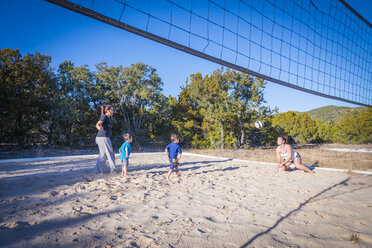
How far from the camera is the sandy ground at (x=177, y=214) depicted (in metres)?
1.49

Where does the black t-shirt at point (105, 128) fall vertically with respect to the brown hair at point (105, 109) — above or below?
below

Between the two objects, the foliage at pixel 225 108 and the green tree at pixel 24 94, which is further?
the foliage at pixel 225 108

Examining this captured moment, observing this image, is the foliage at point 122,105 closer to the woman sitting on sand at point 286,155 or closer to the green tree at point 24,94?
the green tree at point 24,94

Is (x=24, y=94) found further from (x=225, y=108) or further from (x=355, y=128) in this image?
(x=355, y=128)

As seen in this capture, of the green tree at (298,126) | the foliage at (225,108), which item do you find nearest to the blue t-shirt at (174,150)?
the foliage at (225,108)

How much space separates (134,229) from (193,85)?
561 inches

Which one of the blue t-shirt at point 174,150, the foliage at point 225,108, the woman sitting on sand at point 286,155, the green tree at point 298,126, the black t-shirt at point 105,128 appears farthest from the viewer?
the green tree at point 298,126

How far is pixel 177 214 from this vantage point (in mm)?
2004

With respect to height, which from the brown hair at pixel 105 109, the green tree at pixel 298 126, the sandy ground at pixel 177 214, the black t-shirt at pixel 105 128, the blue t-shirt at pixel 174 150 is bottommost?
the sandy ground at pixel 177 214

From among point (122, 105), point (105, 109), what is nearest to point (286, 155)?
point (105, 109)

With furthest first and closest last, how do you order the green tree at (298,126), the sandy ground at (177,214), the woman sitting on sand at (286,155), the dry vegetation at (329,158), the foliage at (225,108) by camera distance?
the green tree at (298,126)
the foliage at (225,108)
the dry vegetation at (329,158)
the woman sitting on sand at (286,155)
the sandy ground at (177,214)

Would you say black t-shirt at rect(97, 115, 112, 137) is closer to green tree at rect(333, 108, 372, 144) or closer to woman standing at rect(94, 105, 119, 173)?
woman standing at rect(94, 105, 119, 173)

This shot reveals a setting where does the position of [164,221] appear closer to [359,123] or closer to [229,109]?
[229,109]

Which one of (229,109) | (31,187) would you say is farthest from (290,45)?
(229,109)
